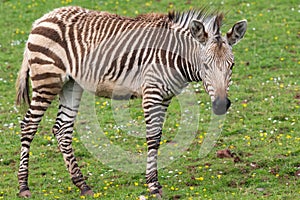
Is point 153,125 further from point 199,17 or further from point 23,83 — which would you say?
point 23,83

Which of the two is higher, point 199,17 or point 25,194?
point 199,17

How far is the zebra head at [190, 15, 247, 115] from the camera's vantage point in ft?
29.3

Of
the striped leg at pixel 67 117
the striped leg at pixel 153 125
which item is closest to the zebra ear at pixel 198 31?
the striped leg at pixel 153 125

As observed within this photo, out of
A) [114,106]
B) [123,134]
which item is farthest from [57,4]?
[123,134]

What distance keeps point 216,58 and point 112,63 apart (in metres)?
2.02

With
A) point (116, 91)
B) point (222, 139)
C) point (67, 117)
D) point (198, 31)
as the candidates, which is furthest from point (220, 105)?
point (222, 139)

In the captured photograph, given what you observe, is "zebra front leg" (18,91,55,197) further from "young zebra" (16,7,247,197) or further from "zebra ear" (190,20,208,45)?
"zebra ear" (190,20,208,45)

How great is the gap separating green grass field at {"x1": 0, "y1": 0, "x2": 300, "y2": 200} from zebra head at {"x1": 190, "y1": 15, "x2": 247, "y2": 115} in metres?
1.04

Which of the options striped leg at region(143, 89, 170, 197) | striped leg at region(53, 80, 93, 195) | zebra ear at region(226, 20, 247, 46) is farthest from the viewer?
striped leg at region(53, 80, 93, 195)

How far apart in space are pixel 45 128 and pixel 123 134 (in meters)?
1.87

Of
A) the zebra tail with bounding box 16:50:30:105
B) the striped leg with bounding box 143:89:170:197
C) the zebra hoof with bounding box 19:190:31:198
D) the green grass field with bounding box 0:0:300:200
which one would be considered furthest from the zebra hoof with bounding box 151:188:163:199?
the zebra tail with bounding box 16:50:30:105

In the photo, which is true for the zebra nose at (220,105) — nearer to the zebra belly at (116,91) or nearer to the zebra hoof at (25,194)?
the zebra belly at (116,91)

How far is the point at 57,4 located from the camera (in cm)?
2127

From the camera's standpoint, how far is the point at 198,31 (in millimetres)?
9414
